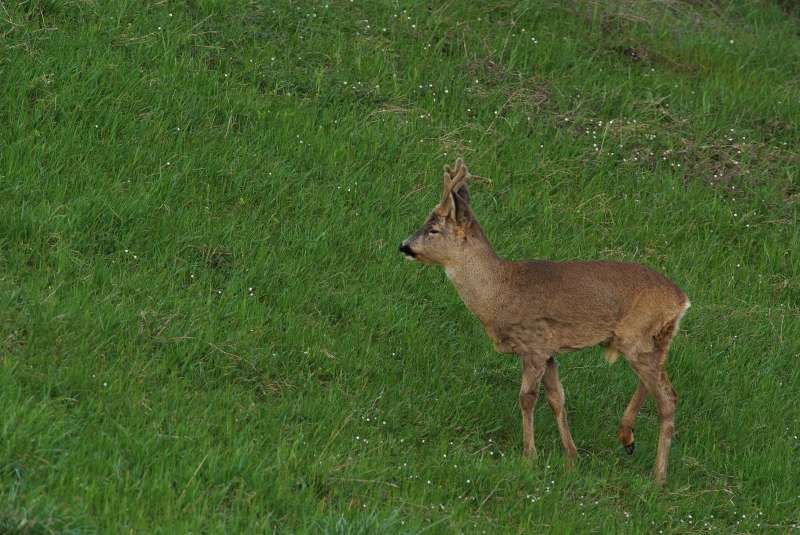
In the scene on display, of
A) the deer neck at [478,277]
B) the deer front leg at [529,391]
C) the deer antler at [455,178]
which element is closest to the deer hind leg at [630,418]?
the deer front leg at [529,391]

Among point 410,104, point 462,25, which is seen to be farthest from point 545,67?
point 410,104

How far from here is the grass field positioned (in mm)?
7594

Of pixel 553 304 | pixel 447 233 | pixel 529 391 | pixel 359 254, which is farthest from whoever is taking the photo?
pixel 359 254

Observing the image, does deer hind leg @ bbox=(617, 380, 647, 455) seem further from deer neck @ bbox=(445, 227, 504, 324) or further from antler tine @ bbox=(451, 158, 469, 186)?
antler tine @ bbox=(451, 158, 469, 186)

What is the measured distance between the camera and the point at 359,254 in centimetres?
1046

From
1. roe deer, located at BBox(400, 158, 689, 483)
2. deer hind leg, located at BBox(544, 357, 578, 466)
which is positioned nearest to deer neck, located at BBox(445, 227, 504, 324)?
roe deer, located at BBox(400, 158, 689, 483)

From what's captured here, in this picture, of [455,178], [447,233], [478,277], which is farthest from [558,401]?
[455,178]

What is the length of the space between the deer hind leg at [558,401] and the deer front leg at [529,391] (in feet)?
0.65

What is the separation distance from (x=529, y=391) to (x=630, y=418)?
845 mm

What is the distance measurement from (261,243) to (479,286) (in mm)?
1739

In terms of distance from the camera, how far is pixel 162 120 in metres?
11.1

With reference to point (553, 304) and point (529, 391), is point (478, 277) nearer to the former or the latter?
point (553, 304)

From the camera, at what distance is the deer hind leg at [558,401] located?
9.23 m

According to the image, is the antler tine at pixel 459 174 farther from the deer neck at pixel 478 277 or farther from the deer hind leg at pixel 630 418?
the deer hind leg at pixel 630 418
